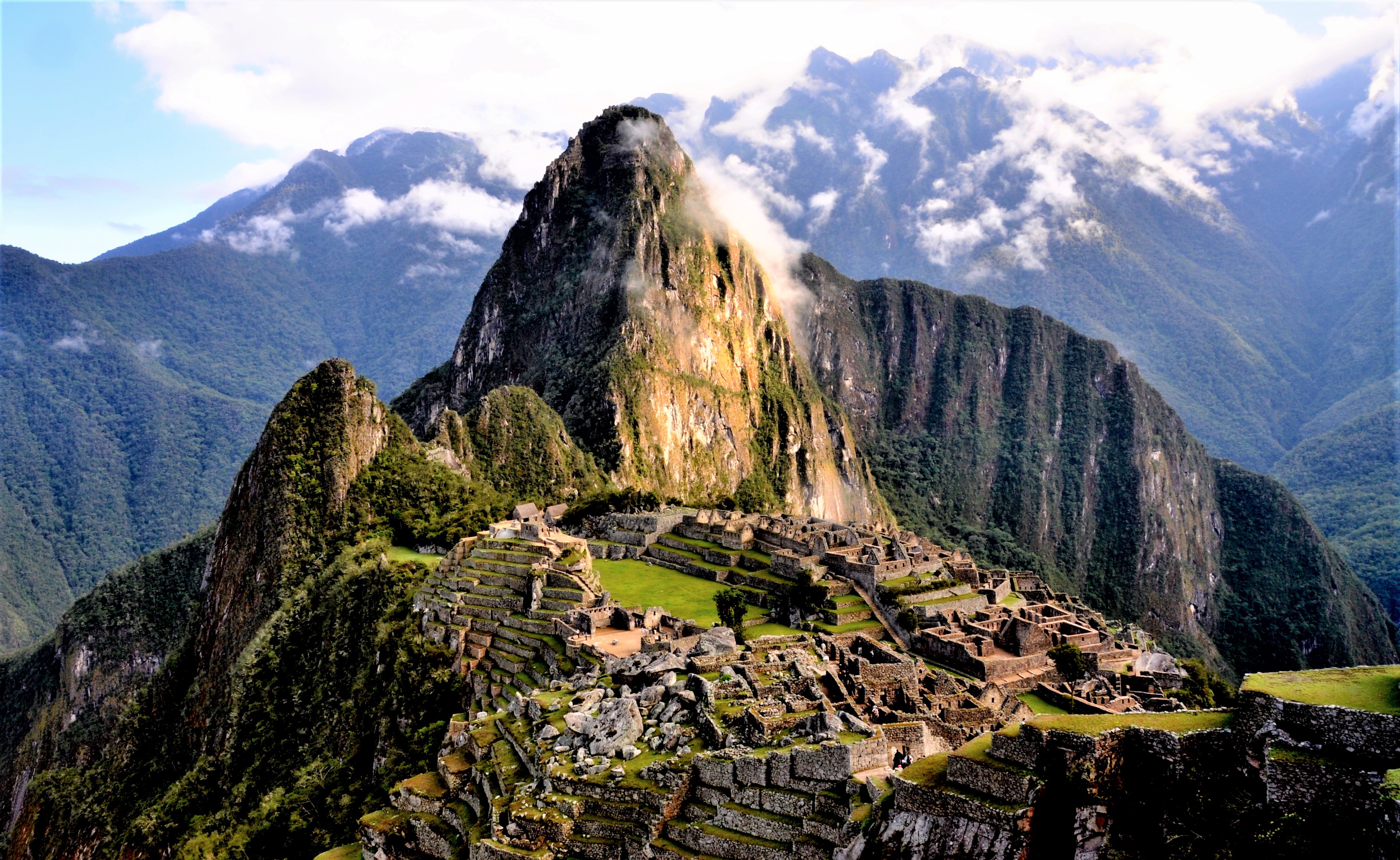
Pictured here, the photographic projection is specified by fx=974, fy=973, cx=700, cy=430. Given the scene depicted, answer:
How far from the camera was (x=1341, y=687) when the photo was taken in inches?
543

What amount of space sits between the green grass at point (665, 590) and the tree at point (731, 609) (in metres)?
0.53

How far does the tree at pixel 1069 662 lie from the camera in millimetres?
45156

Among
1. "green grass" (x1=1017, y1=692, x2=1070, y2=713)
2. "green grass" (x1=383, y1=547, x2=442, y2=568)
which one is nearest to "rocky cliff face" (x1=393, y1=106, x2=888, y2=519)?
"green grass" (x1=383, y1=547, x2=442, y2=568)

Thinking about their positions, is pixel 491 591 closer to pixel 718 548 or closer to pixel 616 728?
pixel 718 548

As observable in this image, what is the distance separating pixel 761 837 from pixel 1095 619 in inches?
2288

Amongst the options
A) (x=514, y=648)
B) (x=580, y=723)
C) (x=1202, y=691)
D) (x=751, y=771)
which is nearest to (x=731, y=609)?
(x=514, y=648)

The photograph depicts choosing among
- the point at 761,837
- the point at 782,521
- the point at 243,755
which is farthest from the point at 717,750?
the point at 782,521

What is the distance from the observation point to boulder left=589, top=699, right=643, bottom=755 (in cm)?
2048

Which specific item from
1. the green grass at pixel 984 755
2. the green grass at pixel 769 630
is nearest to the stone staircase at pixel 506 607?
the green grass at pixel 769 630

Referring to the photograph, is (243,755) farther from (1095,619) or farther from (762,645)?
(1095,619)

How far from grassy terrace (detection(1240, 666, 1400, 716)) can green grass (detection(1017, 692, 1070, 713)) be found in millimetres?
23876

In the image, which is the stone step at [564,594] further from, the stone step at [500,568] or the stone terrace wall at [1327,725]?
the stone terrace wall at [1327,725]

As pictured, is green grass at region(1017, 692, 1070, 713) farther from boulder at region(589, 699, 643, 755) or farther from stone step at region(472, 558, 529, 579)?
stone step at region(472, 558, 529, 579)

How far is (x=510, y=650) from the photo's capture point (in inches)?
1577
